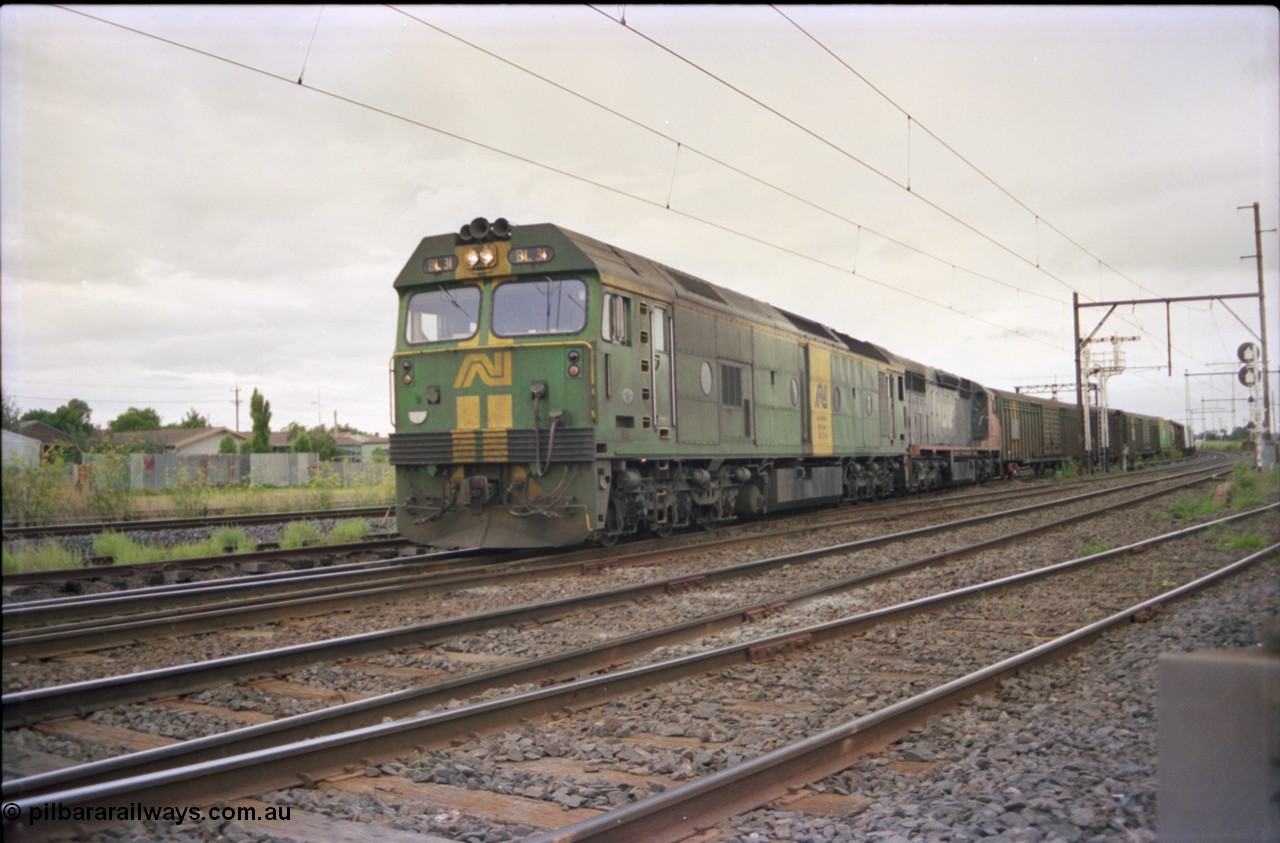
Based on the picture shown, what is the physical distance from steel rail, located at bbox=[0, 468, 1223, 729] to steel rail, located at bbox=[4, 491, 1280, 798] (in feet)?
4.35

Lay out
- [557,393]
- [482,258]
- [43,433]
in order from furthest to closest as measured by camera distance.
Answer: [43,433] < [482,258] < [557,393]

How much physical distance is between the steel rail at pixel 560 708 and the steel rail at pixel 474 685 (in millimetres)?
41

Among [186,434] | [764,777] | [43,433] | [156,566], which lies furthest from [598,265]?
[186,434]

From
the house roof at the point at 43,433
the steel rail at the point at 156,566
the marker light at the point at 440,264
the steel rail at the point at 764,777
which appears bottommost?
the steel rail at the point at 764,777

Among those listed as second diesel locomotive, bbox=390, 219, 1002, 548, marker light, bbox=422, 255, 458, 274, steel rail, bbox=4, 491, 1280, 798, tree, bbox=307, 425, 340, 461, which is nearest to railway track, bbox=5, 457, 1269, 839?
steel rail, bbox=4, 491, 1280, 798

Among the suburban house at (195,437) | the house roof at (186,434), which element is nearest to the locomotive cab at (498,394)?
the suburban house at (195,437)

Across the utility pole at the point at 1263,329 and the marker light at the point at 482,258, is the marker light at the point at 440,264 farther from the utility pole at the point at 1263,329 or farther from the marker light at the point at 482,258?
the utility pole at the point at 1263,329

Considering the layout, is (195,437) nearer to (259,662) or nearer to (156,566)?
(156,566)

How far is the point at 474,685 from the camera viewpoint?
5.74 meters

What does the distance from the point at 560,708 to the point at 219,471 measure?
3076 cm

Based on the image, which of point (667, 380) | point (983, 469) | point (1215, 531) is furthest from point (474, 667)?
point (983, 469)

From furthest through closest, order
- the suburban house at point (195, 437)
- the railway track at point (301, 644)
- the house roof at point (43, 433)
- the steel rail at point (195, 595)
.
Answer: the suburban house at point (195, 437)
the house roof at point (43, 433)
the steel rail at point (195, 595)
the railway track at point (301, 644)

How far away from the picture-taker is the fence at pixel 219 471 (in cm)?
1723

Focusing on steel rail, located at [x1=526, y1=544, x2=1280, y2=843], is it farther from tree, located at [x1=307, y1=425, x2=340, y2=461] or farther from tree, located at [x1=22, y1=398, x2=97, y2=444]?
tree, located at [x1=307, y1=425, x2=340, y2=461]
